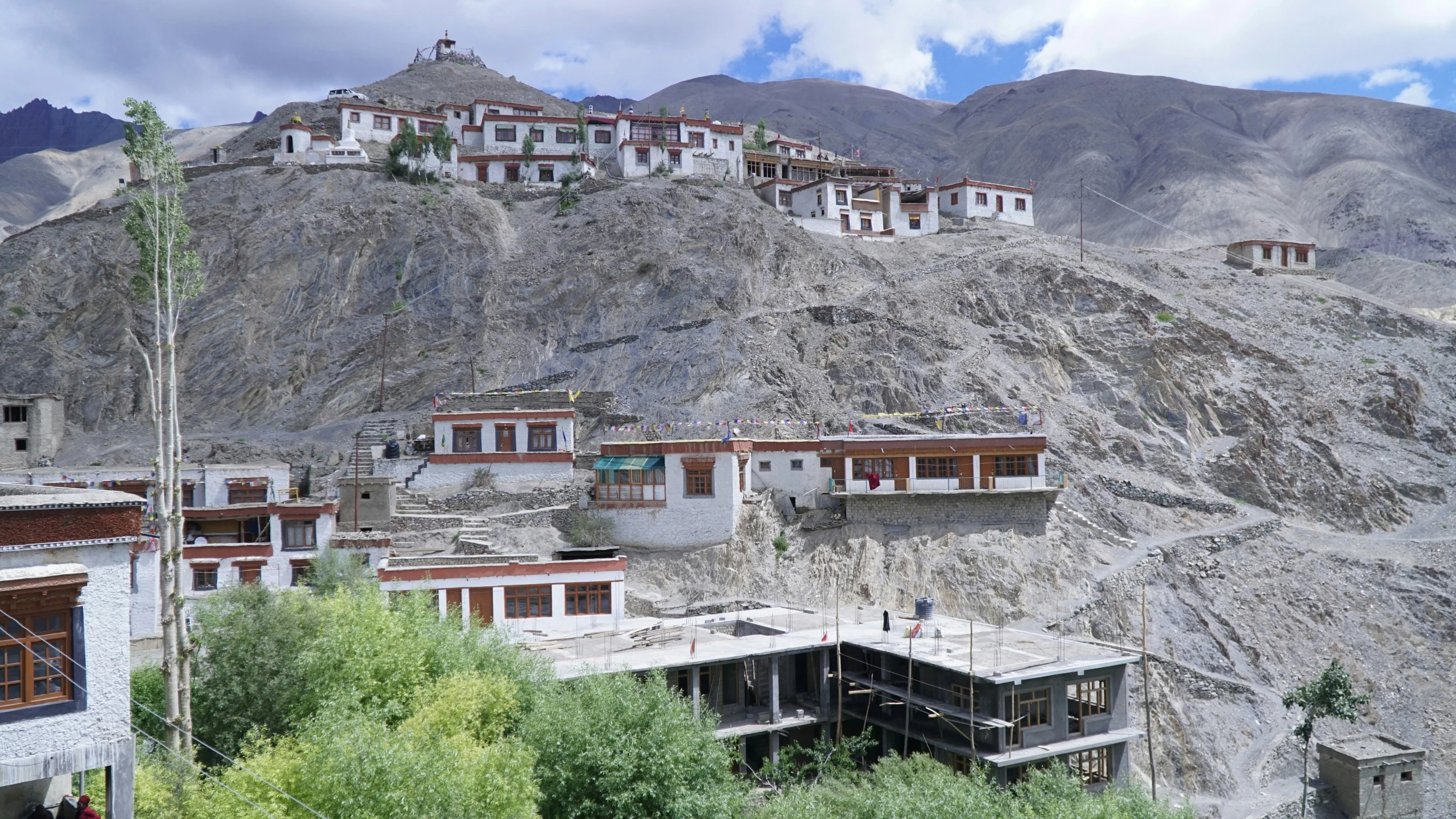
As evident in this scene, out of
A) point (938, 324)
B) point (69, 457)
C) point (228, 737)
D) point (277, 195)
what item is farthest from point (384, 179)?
point (228, 737)

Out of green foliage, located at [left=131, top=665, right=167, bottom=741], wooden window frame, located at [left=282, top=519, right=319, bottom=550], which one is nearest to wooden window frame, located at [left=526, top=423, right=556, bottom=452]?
wooden window frame, located at [left=282, top=519, right=319, bottom=550]

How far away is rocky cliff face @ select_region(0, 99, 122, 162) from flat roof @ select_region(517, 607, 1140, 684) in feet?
648

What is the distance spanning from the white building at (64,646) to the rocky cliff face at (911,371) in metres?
26.4

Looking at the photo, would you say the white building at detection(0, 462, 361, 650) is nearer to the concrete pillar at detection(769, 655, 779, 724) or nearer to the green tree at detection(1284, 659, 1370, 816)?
the concrete pillar at detection(769, 655, 779, 724)

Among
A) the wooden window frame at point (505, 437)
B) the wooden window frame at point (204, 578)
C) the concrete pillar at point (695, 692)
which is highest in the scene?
the wooden window frame at point (505, 437)

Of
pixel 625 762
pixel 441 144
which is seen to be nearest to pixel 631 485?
pixel 625 762

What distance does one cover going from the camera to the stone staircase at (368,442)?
4944 centimetres

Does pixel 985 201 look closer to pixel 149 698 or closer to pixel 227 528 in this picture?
pixel 227 528

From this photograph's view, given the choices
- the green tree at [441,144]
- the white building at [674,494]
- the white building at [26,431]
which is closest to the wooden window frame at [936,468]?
the white building at [674,494]

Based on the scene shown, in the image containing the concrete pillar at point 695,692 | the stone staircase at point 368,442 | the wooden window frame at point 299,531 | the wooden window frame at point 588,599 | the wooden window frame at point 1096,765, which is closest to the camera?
the concrete pillar at point 695,692

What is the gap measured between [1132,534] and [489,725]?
37.9m

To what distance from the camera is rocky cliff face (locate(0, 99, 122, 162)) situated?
192125 millimetres

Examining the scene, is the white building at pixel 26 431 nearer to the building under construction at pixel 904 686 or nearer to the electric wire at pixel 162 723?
the building under construction at pixel 904 686

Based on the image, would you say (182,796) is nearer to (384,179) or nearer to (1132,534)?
(1132,534)
